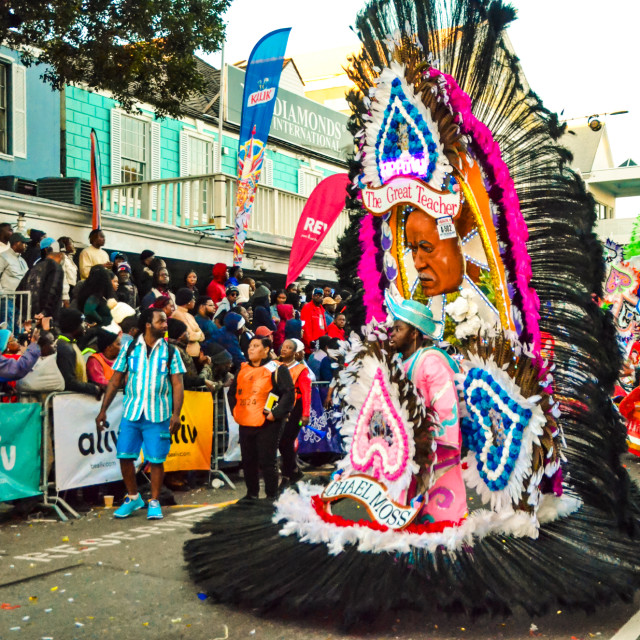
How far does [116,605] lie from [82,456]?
347 cm

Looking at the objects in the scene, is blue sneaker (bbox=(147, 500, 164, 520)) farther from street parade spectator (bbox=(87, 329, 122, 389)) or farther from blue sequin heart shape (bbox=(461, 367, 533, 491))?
blue sequin heart shape (bbox=(461, 367, 533, 491))

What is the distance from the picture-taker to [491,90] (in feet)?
20.2

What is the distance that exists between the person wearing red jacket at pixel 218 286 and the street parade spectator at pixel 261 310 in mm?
528

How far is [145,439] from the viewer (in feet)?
26.1

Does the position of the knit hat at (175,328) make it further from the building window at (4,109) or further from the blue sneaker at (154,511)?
the building window at (4,109)

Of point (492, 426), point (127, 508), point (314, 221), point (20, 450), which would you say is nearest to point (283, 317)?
point (314, 221)

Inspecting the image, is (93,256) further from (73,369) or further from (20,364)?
(20,364)

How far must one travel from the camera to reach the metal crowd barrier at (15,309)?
10.1m

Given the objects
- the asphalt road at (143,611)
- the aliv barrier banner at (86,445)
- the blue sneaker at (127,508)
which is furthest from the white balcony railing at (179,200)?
the asphalt road at (143,611)

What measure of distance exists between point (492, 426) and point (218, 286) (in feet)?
28.4

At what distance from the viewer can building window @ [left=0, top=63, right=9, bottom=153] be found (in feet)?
50.8

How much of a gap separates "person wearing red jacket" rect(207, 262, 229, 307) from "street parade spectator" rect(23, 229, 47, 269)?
253 centimetres

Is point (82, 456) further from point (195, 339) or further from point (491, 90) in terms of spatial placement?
point (491, 90)

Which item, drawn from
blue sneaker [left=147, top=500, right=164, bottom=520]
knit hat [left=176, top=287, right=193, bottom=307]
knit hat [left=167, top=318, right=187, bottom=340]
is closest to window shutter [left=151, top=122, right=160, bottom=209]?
knit hat [left=176, top=287, right=193, bottom=307]
